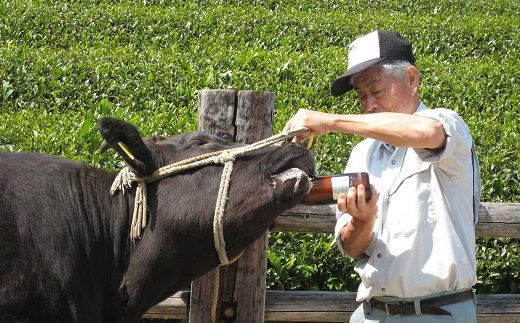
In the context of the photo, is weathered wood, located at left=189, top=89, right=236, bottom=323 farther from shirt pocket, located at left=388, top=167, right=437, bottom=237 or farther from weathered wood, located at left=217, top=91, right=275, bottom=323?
shirt pocket, located at left=388, top=167, right=437, bottom=237

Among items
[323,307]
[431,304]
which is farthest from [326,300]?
[431,304]

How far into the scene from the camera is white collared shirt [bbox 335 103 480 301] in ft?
10.8

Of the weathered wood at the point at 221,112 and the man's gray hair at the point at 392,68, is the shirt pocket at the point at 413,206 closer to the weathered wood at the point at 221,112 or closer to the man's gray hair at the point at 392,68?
the man's gray hair at the point at 392,68

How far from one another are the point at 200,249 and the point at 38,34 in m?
13.3

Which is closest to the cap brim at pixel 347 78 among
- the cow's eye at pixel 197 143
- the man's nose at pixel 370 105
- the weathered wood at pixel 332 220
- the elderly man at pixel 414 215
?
the elderly man at pixel 414 215

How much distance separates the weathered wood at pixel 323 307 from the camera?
4.89 m

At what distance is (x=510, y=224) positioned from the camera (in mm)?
4984

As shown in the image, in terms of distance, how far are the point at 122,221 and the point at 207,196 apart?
1.35ft

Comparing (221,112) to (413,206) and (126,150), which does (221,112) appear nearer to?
(126,150)

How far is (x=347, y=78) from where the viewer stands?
385cm

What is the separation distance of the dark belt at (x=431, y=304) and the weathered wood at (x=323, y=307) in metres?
1.52

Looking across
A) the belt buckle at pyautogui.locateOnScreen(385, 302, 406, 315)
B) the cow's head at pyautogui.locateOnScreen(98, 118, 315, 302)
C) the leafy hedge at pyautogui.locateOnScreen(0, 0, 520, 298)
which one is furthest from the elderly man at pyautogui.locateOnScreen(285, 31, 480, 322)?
the leafy hedge at pyautogui.locateOnScreen(0, 0, 520, 298)

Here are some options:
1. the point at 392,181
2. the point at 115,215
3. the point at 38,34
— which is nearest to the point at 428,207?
the point at 392,181

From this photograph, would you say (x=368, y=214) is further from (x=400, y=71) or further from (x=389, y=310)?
(x=400, y=71)
